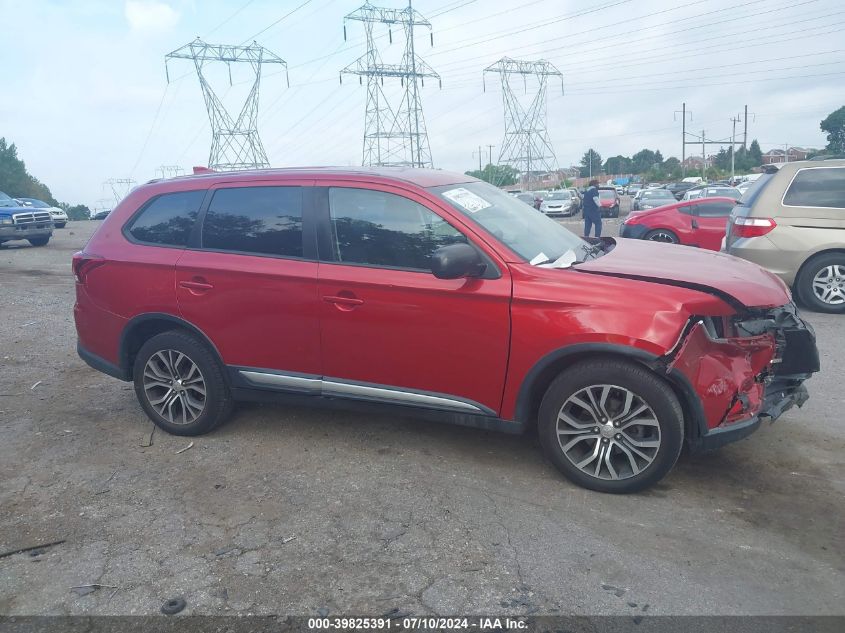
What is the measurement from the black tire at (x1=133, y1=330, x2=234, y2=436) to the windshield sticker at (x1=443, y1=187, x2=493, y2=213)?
193 centimetres

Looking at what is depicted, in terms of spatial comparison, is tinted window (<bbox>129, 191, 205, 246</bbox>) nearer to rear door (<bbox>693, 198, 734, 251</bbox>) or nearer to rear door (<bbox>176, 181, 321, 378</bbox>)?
rear door (<bbox>176, 181, 321, 378</bbox>)

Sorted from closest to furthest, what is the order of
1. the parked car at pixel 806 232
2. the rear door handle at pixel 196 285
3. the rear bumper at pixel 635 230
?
1. the rear door handle at pixel 196 285
2. the parked car at pixel 806 232
3. the rear bumper at pixel 635 230

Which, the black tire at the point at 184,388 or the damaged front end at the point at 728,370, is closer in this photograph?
the damaged front end at the point at 728,370

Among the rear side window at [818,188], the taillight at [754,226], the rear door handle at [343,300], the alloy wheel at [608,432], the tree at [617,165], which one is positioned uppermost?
the tree at [617,165]

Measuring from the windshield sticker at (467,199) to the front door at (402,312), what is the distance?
0.22 m

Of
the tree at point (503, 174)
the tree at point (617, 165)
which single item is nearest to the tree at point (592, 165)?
the tree at point (617, 165)

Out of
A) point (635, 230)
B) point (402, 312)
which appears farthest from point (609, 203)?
point (402, 312)

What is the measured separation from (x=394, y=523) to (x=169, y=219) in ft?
9.05

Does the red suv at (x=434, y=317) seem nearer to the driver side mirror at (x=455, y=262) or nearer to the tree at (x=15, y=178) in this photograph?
the driver side mirror at (x=455, y=262)

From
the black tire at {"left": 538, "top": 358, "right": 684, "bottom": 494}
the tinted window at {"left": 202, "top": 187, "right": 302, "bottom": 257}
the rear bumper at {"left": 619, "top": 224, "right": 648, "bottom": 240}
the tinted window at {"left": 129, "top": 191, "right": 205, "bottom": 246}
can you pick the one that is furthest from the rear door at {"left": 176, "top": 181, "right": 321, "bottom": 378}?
the rear bumper at {"left": 619, "top": 224, "right": 648, "bottom": 240}

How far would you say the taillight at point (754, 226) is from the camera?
838cm

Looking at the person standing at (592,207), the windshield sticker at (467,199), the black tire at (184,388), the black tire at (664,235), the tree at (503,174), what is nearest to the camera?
the windshield sticker at (467,199)

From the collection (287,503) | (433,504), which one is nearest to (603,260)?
(433,504)

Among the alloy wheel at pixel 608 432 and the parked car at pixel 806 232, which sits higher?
the parked car at pixel 806 232
